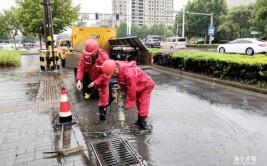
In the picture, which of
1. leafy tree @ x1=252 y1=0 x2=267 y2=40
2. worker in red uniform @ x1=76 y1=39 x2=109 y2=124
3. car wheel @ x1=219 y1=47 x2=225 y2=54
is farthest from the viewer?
leafy tree @ x1=252 y1=0 x2=267 y2=40

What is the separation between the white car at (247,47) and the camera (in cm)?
1962

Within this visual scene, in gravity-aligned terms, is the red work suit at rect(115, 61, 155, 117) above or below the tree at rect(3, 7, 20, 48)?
below

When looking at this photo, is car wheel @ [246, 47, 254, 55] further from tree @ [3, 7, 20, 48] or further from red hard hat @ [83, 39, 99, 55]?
tree @ [3, 7, 20, 48]

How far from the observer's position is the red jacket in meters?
4.30

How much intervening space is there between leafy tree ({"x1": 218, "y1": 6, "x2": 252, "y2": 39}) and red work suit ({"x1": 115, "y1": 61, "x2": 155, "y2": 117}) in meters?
40.3

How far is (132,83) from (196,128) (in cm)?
162

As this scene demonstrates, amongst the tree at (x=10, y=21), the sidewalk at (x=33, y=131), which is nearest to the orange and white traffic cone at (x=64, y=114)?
the sidewalk at (x=33, y=131)

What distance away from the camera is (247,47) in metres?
20.3

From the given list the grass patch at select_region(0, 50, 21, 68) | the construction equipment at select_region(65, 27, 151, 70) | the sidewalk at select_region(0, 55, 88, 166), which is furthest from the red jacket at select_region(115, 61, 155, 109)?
the grass patch at select_region(0, 50, 21, 68)

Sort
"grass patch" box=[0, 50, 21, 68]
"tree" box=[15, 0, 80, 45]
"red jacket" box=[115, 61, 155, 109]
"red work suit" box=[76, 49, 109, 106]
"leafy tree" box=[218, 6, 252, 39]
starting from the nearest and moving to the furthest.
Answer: "red jacket" box=[115, 61, 155, 109]
"red work suit" box=[76, 49, 109, 106]
"grass patch" box=[0, 50, 21, 68]
"tree" box=[15, 0, 80, 45]
"leafy tree" box=[218, 6, 252, 39]

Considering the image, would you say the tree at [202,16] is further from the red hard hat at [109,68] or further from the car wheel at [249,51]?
the red hard hat at [109,68]

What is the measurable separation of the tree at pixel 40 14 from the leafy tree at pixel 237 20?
25.5 meters

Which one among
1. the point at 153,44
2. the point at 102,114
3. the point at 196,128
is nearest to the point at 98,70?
the point at 102,114

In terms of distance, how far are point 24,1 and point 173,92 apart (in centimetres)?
2179
